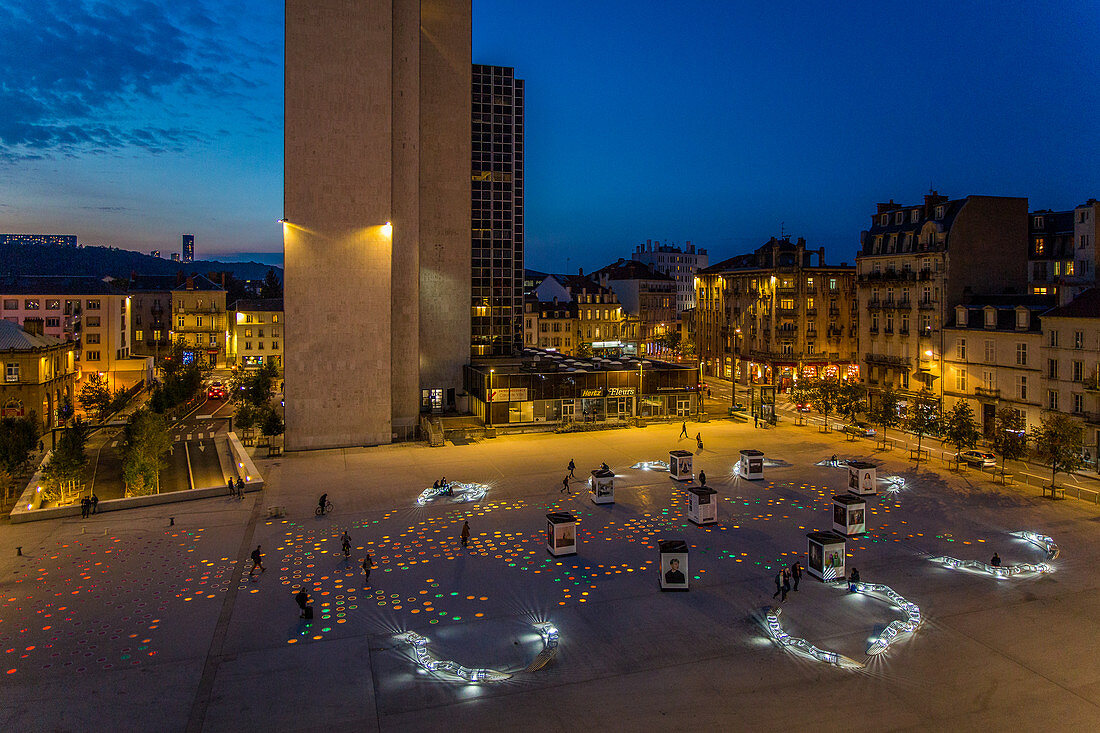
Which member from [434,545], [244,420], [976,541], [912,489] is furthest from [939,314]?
[244,420]

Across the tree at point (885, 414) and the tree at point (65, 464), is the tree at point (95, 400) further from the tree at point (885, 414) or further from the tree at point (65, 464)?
the tree at point (885, 414)

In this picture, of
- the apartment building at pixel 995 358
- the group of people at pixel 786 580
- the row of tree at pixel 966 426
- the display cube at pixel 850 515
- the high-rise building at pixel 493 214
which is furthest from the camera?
the high-rise building at pixel 493 214

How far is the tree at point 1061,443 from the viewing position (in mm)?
38625

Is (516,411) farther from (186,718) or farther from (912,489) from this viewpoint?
(186,718)

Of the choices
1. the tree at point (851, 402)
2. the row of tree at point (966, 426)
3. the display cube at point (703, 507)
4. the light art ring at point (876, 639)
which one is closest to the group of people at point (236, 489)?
the display cube at point (703, 507)

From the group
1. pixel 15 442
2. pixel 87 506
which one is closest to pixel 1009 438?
pixel 87 506

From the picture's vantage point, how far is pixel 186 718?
1762cm

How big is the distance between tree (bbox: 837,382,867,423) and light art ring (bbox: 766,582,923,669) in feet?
112

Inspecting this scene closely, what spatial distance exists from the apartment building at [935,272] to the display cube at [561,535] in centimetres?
4304

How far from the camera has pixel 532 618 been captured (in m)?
23.4

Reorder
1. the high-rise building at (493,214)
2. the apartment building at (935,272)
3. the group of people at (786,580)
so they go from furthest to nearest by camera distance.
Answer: the high-rise building at (493,214), the apartment building at (935,272), the group of people at (786,580)

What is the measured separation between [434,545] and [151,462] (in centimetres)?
2019

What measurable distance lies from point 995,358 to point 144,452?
197 ft

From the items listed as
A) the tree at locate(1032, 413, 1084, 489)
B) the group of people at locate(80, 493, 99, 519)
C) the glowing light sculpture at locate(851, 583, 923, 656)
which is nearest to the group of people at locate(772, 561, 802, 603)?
the glowing light sculpture at locate(851, 583, 923, 656)
